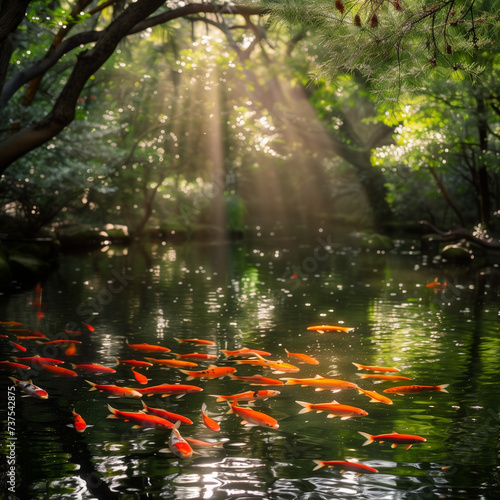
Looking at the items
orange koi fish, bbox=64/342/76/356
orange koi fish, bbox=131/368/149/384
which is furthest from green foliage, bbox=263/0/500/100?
orange koi fish, bbox=64/342/76/356

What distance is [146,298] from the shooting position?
15.6m

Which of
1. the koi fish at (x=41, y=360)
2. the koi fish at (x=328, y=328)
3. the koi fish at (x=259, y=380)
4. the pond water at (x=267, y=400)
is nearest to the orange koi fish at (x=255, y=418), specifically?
the pond water at (x=267, y=400)

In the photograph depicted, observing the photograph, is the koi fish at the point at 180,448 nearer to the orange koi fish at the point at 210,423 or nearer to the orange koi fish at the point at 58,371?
the orange koi fish at the point at 210,423

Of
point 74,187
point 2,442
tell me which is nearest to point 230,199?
point 74,187

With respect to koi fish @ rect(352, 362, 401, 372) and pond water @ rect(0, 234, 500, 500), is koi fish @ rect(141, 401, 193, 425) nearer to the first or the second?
pond water @ rect(0, 234, 500, 500)

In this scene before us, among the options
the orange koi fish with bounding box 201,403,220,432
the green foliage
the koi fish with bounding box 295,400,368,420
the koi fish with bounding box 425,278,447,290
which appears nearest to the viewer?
the orange koi fish with bounding box 201,403,220,432

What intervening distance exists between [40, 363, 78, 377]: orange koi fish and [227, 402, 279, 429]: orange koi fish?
260 centimetres

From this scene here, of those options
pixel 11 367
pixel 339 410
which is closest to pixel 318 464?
pixel 339 410

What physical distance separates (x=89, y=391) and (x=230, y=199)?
37.2 metres

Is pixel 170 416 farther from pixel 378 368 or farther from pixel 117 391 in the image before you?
pixel 378 368

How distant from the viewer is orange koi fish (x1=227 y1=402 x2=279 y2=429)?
22.1 feet

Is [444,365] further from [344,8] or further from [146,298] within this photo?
[146,298]

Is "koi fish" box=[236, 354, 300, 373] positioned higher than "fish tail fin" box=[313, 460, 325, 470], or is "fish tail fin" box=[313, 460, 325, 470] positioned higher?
"koi fish" box=[236, 354, 300, 373]

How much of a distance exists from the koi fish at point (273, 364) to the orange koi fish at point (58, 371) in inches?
85.1
